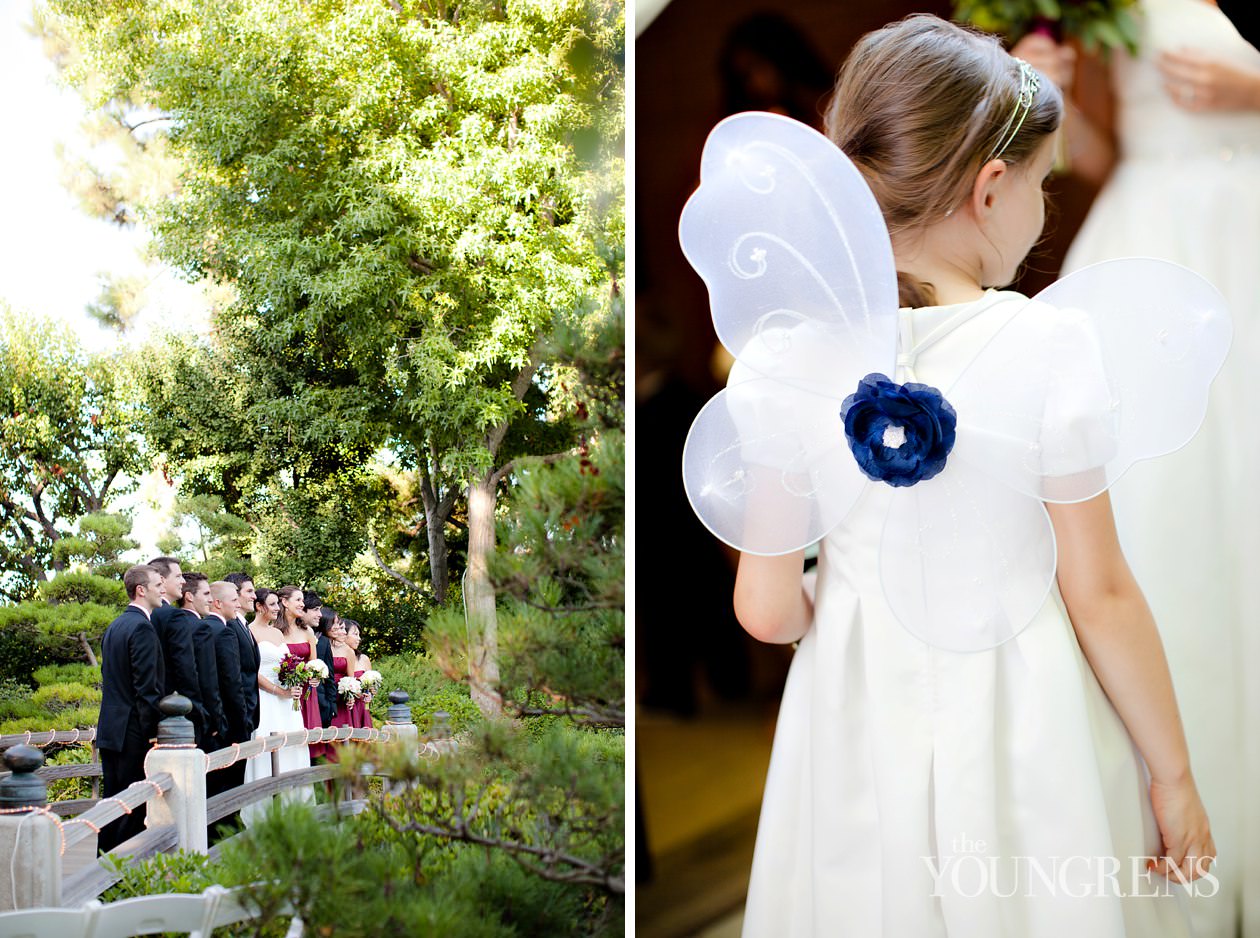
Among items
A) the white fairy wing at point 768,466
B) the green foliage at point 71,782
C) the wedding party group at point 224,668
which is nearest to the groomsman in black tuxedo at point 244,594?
the wedding party group at point 224,668

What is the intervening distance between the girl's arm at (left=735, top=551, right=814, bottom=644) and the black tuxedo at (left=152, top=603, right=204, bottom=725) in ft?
4.65

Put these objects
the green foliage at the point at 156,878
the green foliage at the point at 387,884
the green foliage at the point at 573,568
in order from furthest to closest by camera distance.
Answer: the green foliage at the point at 156,878, the green foliage at the point at 573,568, the green foliage at the point at 387,884

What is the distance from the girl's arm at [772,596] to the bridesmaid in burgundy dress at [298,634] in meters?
1.23

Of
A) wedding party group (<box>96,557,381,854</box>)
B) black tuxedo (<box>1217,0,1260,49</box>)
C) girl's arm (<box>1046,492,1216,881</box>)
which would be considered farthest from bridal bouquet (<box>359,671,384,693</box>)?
black tuxedo (<box>1217,0,1260,49</box>)

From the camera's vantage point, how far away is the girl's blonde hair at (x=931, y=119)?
52.7 inches

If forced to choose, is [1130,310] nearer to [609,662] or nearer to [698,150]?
[698,150]

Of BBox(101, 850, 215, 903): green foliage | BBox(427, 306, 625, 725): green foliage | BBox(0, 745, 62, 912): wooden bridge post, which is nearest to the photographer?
BBox(427, 306, 625, 725): green foliage

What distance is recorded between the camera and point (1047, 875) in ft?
4.33

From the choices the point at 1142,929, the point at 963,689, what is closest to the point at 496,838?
the point at 963,689

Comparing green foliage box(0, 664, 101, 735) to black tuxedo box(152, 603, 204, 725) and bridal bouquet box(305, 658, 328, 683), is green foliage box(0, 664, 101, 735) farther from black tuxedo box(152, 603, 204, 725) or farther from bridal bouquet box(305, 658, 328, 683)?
bridal bouquet box(305, 658, 328, 683)

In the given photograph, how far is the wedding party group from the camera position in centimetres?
218

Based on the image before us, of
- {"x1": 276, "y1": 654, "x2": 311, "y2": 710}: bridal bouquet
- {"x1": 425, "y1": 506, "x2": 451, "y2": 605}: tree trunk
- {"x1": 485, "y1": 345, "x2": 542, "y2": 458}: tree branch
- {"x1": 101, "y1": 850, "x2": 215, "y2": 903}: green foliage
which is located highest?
{"x1": 485, "y1": 345, "x2": 542, "y2": 458}: tree branch

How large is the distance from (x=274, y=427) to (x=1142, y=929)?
75.0 inches

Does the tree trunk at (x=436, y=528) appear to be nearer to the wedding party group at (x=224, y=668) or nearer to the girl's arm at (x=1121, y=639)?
the wedding party group at (x=224, y=668)
